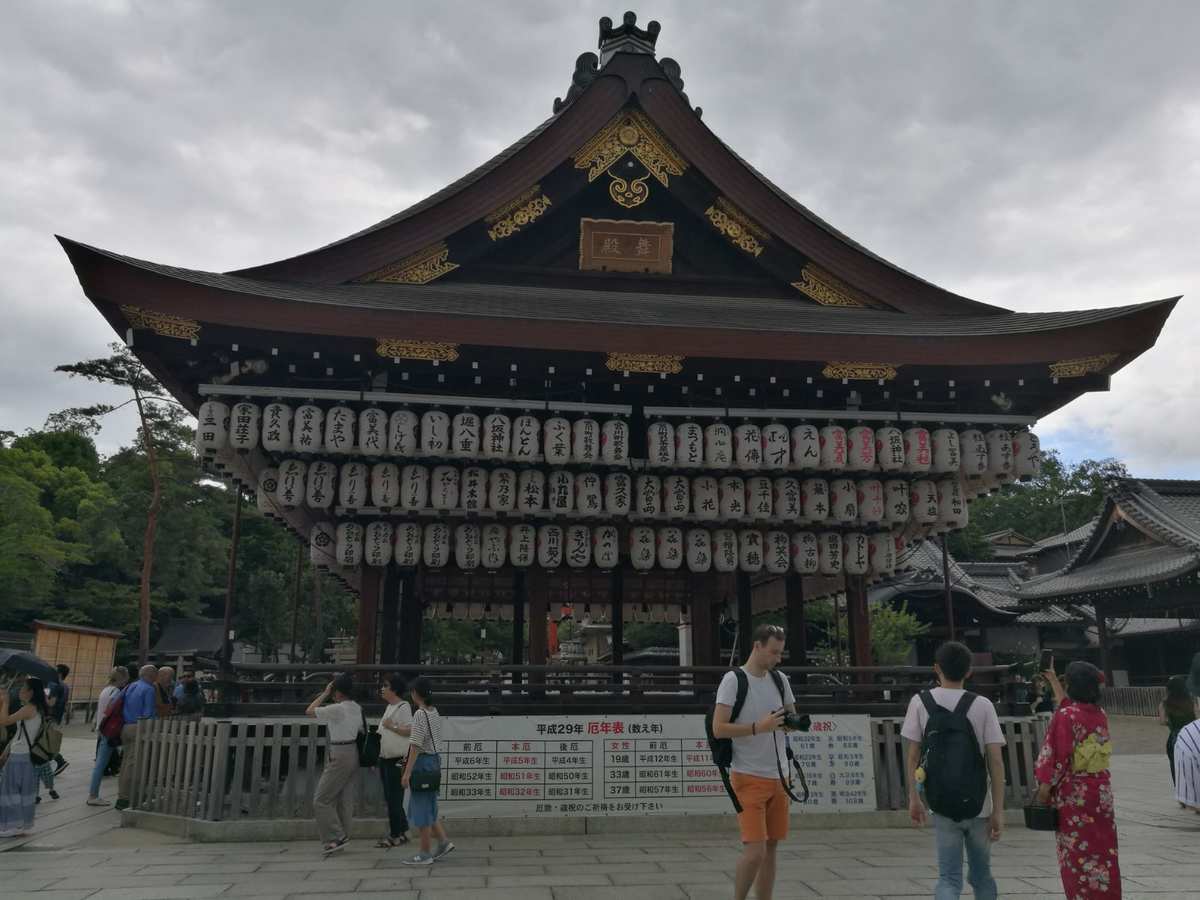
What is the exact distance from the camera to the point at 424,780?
8.16 metres

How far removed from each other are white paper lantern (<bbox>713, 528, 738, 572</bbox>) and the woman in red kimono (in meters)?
6.99

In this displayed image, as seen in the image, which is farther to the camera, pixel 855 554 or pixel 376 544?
pixel 855 554

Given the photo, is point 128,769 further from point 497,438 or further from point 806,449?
point 806,449

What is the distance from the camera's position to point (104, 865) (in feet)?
26.8

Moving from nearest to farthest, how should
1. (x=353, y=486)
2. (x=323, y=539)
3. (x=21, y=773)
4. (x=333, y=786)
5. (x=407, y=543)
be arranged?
(x=333, y=786) < (x=21, y=773) < (x=353, y=486) < (x=407, y=543) < (x=323, y=539)

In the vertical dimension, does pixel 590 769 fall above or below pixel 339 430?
below

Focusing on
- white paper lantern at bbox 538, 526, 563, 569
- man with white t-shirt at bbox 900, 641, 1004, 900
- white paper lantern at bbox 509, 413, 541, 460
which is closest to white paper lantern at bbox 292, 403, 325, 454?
white paper lantern at bbox 509, 413, 541, 460

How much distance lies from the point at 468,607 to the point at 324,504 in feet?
31.2

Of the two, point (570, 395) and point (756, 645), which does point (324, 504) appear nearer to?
point (570, 395)

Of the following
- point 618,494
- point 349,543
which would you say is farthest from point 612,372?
point 349,543

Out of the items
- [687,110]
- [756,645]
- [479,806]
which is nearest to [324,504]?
[479,806]

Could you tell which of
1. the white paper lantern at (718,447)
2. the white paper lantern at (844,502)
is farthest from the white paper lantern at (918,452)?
the white paper lantern at (718,447)

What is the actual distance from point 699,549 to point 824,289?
16.5 feet

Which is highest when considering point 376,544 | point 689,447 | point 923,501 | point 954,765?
point 689,447
